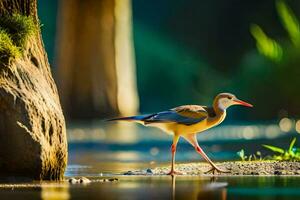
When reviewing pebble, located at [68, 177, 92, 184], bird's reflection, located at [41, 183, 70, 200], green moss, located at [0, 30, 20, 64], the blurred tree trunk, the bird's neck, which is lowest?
bird's reflection, located at [41, 183, 70, 200]

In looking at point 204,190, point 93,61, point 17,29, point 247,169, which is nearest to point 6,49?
point 17,29

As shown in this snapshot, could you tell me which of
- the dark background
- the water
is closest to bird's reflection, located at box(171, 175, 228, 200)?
the water

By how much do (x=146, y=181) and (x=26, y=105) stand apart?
1474 millimetres

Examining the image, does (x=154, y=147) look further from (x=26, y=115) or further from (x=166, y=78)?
(x=166, y=78)

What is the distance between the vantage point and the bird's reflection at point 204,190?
11797 mm

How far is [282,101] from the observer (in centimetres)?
3394

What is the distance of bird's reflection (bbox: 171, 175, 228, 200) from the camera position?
11.8 m

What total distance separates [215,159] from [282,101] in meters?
15.5

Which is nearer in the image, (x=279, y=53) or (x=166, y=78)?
(x=279, y=53)

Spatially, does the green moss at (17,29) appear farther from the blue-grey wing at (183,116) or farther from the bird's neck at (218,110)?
the bird's neck at (218,110)

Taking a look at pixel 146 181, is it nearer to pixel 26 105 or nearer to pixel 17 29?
pixel 26 105

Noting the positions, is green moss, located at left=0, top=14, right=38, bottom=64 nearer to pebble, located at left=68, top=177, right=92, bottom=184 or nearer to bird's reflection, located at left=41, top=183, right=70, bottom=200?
pebble, located at left=68, top=177, right=92, bottom=184

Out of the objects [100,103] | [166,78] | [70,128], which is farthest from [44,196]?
[166,78]

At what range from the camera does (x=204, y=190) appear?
40.9ft
